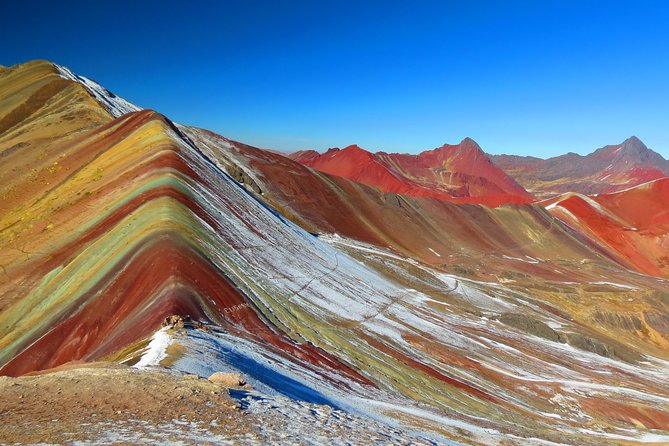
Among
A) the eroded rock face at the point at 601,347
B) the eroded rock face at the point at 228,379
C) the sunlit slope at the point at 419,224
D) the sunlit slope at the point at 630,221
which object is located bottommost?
the eroded rock face at the point at 601,347

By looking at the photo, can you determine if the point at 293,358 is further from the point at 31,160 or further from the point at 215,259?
the point at 31,160

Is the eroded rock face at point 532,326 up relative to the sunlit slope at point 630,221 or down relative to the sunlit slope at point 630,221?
down

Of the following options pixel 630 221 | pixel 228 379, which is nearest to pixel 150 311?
pixel 228 379

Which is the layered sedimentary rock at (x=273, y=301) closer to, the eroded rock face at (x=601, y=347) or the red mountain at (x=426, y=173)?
the eroded rock face at (x=601, y=347)

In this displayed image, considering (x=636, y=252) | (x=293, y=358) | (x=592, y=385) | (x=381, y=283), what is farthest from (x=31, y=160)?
(x=636, y=252)

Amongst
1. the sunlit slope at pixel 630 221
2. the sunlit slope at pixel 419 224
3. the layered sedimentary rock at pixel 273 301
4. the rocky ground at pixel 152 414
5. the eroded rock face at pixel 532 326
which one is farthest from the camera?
the sunlit slope at pixel 630 221

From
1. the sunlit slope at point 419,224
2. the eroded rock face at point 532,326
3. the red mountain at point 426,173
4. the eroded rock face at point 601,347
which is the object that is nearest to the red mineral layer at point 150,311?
the eroded rock face at point 532,326

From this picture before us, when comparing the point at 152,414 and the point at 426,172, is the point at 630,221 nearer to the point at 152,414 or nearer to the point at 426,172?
the point at 426,172

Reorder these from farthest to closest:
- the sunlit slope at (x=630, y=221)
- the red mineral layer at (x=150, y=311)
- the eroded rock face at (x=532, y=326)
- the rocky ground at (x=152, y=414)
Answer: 1. the sunlit slope at (x=630, y=221)
2. the eroded rock face at (x=532, y=326)
3. the red mineral layer at (x=150, y=311)
4. the rocky ground at (x=152, y=414)
